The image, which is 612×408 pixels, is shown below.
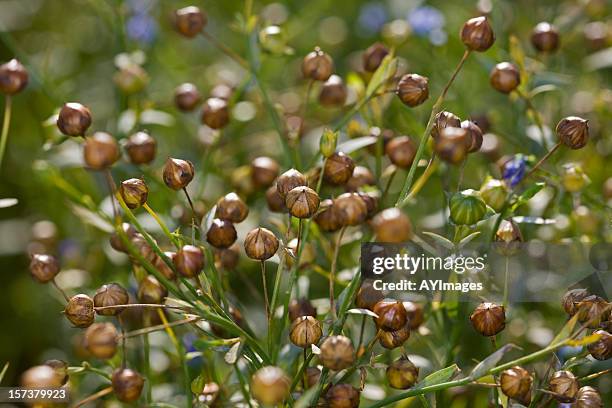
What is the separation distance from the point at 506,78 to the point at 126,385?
23.9 inches

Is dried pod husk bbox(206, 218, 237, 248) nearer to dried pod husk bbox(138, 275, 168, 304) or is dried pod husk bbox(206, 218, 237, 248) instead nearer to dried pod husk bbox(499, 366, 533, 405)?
dried pod husk bbox(138, 275, 168, 304)

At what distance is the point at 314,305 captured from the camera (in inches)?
40.2

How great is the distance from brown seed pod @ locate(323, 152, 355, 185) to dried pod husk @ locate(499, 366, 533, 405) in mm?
298

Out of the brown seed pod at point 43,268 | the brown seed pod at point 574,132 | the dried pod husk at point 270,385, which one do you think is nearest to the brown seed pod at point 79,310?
the brown seed pod at point 43,268

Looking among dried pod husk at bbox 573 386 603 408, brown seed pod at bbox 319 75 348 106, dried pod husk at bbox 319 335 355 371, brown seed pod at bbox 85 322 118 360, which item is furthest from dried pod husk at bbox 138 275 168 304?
dried pod husk at bbox 573 386 603 408

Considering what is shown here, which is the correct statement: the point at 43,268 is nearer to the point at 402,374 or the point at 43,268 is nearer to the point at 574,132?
the point at 402,374

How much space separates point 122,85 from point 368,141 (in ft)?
1.50

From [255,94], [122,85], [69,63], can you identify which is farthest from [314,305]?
[69,63]

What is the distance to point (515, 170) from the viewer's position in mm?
969

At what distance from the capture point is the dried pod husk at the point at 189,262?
2.55 feet

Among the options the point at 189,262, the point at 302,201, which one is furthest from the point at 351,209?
the point at 189,262

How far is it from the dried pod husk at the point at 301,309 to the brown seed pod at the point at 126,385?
8.5 inches

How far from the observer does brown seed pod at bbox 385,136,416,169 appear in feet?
3.28

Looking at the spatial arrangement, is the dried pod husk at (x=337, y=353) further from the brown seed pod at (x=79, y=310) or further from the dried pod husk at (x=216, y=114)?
the dried pod husk at (x=216, y=114)
